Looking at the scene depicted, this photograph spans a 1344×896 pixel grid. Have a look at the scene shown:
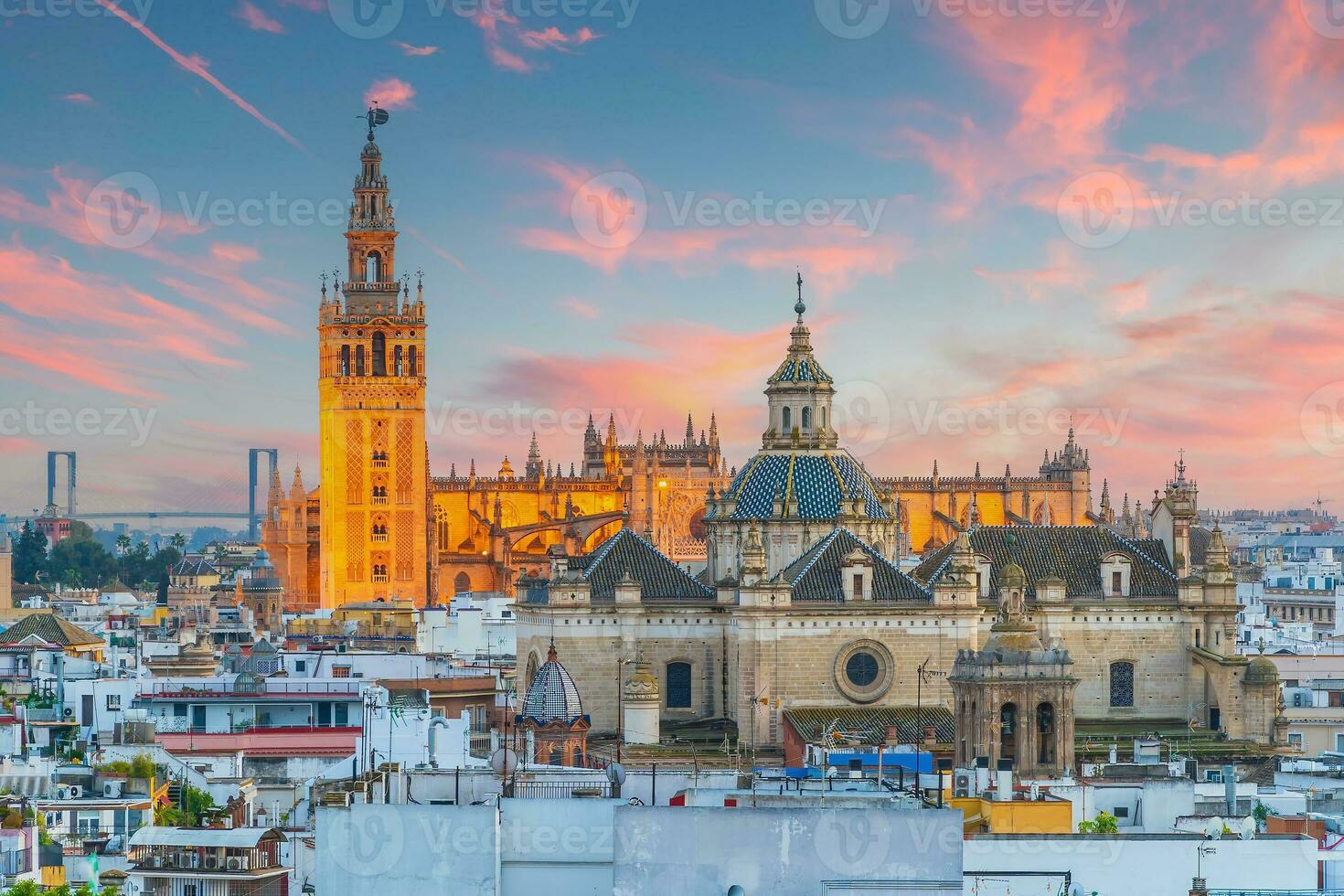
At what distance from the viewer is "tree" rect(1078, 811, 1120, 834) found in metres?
44.4

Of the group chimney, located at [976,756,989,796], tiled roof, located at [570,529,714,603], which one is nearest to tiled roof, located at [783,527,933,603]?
tiled roof, located at [570,529,714,603]

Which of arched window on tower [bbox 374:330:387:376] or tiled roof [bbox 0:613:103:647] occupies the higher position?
arched window on tower [bbox 374:330:387:376]

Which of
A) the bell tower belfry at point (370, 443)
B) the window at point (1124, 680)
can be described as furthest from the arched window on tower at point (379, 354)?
the window at point (1124, 680)

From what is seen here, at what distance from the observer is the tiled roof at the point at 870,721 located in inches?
2613

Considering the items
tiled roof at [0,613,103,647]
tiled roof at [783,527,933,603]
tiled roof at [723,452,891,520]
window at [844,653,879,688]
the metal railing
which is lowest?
the metal railing

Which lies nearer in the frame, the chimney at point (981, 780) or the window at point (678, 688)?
the chimney at point (981, 780)

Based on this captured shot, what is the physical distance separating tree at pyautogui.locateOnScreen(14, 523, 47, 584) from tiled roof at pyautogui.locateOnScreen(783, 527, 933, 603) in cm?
11759

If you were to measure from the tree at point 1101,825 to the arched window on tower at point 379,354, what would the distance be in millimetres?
97181

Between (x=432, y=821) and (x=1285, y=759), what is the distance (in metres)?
33.8

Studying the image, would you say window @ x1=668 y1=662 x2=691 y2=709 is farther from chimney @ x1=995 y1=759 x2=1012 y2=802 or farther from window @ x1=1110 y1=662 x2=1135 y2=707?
chimney @ x1=995 y1=759 x2=1012 y2=802

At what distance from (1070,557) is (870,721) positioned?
337 inches

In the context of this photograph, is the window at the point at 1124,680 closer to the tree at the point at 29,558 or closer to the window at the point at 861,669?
the window at the point at 861,669

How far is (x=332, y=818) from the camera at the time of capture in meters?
35.3

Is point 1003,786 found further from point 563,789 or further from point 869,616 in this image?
point 869,616
